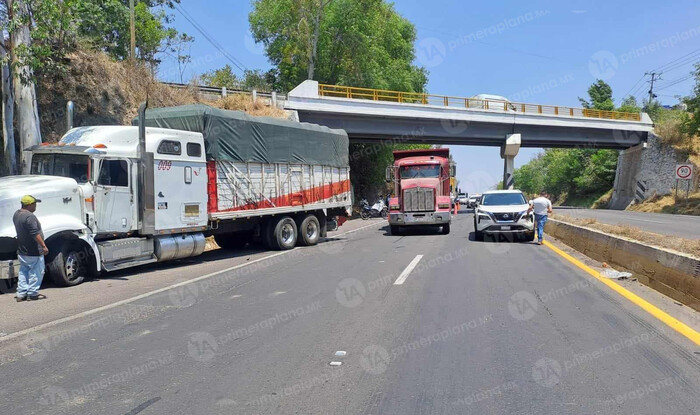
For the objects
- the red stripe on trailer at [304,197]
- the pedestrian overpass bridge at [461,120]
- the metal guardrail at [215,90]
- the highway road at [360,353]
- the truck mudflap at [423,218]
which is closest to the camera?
the highway road at [360,353]

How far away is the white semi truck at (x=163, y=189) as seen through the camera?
9375mm

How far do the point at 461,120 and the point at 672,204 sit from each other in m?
18.4

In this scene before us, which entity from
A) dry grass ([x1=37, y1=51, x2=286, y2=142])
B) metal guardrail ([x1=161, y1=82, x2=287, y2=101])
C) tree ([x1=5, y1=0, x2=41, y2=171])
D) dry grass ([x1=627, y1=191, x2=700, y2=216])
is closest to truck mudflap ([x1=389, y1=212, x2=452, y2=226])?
dry grass ([x1=37, y1=51, x2=286, y2=142])

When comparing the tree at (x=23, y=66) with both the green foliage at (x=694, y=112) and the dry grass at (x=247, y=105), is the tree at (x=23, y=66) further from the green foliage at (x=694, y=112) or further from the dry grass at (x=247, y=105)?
the green foliage at (x=694, y=112)

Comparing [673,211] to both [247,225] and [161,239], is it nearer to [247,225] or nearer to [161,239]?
[247,225]

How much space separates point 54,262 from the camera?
915 centimetres

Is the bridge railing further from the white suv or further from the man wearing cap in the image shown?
the man wearing cap

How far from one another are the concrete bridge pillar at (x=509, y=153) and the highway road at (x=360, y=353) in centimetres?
3229

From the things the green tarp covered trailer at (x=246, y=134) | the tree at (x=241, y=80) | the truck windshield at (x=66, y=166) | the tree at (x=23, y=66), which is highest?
the tree at (x=241, y=80)

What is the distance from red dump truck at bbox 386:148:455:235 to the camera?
20.0 metres

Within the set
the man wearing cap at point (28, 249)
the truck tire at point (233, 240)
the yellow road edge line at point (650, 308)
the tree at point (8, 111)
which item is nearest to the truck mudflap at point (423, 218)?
the truck tire at point (233, 240)

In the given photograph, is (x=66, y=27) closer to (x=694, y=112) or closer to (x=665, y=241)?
(x=665, y=241)

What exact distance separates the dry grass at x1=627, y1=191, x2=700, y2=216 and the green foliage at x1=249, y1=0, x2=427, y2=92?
2254 centimetres

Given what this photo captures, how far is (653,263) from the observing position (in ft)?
28.0
